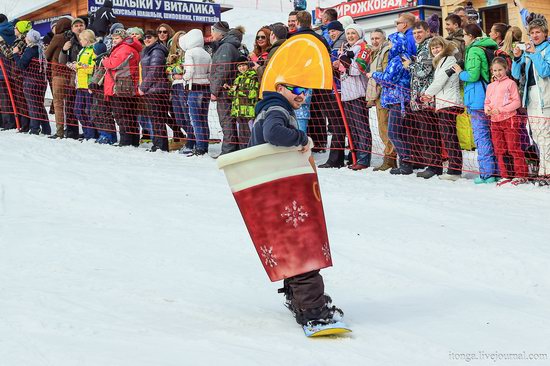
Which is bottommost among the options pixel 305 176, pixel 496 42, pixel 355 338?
pixel 355 338

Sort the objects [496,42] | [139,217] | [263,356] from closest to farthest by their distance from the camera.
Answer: [263,356] < [139,217] < [496,42]

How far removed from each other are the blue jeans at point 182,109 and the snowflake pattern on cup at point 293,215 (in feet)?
24.3

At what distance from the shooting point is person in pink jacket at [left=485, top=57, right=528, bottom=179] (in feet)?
30.2

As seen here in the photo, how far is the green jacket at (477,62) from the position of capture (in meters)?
9.50

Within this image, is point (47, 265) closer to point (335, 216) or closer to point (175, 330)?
point (175, 330)

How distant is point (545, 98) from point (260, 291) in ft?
15.2

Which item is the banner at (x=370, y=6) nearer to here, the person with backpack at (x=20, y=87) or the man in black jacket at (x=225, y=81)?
the person with backpack at (x=20, y=87)

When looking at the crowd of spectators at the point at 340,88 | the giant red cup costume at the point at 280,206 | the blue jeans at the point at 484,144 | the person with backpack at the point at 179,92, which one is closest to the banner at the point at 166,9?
the crowd of spectators at the point at 340,88

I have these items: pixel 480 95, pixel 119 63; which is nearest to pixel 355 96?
pixel 480 95

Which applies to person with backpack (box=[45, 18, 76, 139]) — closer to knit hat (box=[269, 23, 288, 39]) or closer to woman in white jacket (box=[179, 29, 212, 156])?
woman in white jacket (box=[179, 29, 212, 156])

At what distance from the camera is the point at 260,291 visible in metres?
5.68

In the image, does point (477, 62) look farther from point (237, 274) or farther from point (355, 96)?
point (237, 274)

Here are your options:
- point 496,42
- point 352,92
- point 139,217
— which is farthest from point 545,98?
point 139,217

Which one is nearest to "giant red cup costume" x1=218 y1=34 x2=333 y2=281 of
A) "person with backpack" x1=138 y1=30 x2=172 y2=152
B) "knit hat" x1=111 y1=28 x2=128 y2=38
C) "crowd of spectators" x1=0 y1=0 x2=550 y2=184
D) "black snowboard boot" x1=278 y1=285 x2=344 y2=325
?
"black snowboard boot" x1=278 y1=285 x2=344 y2=325
